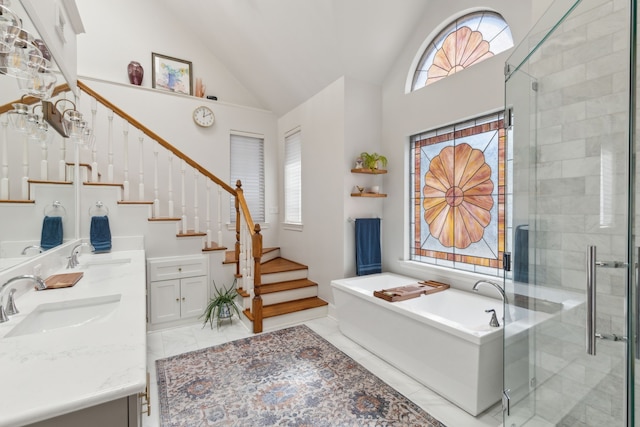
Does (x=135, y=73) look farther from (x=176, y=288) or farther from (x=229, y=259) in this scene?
(x=176, y=288)

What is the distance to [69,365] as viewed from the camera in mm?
804

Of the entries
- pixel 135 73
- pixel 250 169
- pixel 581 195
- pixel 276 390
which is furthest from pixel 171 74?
pixel 581 195

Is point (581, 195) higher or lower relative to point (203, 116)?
lower

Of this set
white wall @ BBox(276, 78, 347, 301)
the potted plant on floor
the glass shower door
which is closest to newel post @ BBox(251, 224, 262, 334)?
the potted plant on floor

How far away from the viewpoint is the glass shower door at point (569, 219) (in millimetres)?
1255

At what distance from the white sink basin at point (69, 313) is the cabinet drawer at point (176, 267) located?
1809 mm

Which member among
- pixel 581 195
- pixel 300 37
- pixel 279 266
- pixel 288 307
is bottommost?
pixel 288 307

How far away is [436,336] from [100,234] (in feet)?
10.3

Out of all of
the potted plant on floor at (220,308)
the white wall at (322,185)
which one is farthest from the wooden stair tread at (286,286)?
the potted plant on floor at (220,308)

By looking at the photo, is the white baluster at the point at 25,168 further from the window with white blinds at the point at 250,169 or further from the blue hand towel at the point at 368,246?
the window with white blinds at the point at 250,169

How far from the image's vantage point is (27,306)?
1278mm

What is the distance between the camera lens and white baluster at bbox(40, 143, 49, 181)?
1.73 metres

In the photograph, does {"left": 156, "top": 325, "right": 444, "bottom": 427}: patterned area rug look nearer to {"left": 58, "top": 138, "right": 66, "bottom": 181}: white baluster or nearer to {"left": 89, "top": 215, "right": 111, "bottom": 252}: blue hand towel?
{"left": 89, "top": 215, "right": 111, "bottom": 252}: blue hand towel

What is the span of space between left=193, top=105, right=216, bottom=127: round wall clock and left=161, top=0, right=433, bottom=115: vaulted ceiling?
82 centimetres
